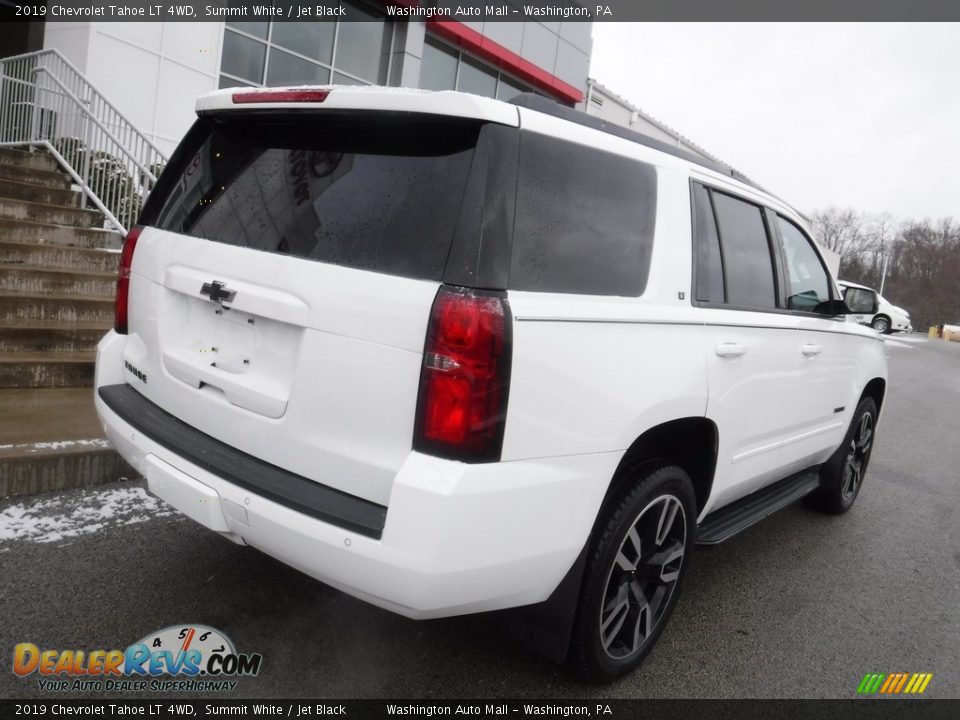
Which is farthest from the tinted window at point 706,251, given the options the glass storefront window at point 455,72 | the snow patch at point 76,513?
the glass storefront window at point 455,72

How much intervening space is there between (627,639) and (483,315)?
4.93 ft

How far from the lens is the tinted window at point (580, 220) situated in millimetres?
2180

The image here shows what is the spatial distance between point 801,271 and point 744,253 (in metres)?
0.89

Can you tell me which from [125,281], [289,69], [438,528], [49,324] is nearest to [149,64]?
[289,69]

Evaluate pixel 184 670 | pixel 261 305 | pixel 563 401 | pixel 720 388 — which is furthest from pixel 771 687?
pixel 261 305

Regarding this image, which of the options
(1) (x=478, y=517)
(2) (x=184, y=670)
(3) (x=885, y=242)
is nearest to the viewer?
(1) (x=478, y=517)

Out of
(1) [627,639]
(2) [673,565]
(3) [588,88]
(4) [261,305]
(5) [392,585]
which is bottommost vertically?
(1) [627,639]

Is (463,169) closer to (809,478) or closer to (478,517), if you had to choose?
(478,517)

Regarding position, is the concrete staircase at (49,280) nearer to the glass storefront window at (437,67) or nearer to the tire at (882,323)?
the glass storefront window at (437,67)

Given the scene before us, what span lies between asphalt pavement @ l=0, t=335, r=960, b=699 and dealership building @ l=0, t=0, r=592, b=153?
9003 mm

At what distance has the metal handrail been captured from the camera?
25.0ft

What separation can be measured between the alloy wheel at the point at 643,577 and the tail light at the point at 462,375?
2.83ft

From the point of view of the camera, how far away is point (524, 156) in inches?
85.5

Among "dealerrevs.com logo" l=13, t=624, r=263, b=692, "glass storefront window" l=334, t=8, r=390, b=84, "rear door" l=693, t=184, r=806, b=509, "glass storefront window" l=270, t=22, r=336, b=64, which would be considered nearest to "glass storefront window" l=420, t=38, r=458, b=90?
"glass storefront window" l=334, t=8, r=390, b=84
